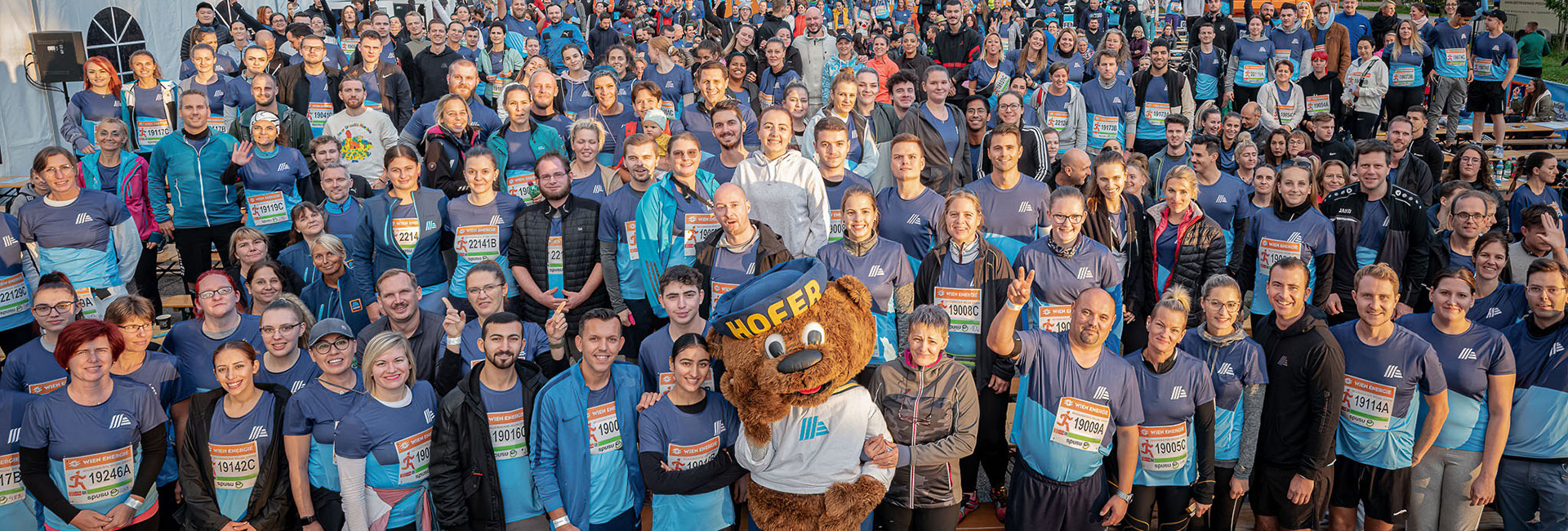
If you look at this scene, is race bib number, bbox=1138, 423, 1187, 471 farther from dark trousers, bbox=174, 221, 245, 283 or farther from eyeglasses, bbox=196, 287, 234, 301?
dark trousers, bbox=174, 221, 245, 283

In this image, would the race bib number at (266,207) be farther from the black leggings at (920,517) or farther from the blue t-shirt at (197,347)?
the black leggings at (920,517)

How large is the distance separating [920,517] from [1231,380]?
144 cm

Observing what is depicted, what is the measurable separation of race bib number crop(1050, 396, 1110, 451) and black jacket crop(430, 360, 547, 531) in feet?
6.90

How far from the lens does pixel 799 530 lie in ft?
11.9

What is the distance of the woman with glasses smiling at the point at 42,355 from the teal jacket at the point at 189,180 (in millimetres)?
2120

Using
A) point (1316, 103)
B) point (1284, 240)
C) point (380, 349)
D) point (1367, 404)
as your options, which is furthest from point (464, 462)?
point (1316, 103)

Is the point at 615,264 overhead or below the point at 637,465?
overhead

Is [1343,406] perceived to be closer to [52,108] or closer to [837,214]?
[837,214]

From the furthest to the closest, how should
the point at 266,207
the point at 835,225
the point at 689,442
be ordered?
the point at 266,207
the point at 835,225
the point at 689,442

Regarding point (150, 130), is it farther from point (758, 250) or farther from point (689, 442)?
point (689, 442)

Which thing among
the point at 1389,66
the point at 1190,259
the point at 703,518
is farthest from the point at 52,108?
the point at 1389,66

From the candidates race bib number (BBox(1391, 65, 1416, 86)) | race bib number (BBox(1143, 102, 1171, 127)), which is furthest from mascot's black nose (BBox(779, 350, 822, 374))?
race bib number (BBox(1391, 65, 1416, 86))

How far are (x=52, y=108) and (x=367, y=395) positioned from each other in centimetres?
853

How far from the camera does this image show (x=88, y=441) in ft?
13.9
